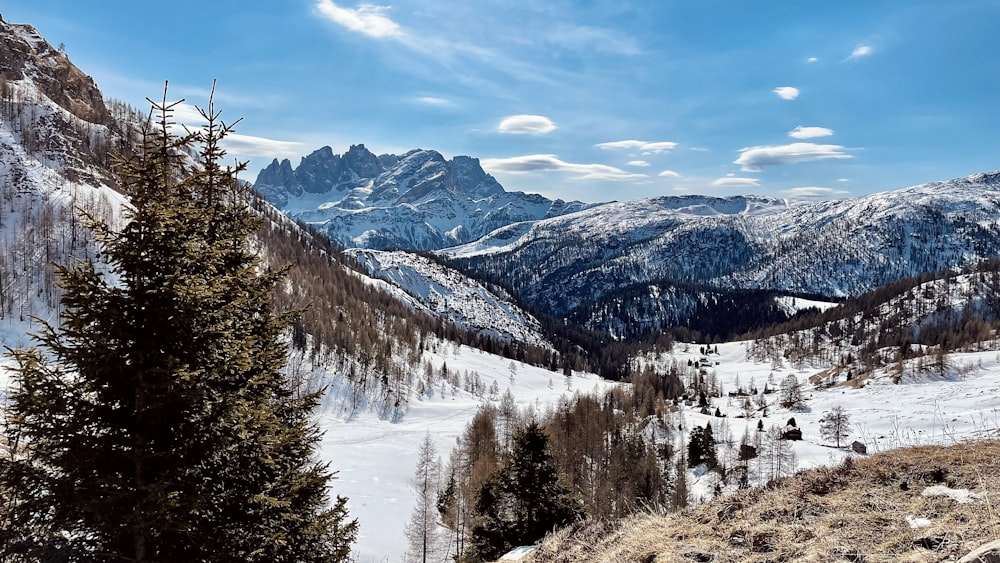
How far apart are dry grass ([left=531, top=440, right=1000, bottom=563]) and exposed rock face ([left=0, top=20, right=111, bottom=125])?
702ft

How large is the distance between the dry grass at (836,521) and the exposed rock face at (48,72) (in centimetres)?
21388

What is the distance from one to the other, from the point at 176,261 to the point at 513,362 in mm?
181646

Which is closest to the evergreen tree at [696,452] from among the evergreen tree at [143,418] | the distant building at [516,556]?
the distant building at [516,556]

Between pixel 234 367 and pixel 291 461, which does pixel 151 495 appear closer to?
pixel 234 367

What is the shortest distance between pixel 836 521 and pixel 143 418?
11.0 metres

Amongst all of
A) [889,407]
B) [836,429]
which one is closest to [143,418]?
[836,429]

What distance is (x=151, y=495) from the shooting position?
22.1 feet

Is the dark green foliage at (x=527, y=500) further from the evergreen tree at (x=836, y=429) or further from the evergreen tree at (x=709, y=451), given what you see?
the evergreen tree at (x=836, y=429)

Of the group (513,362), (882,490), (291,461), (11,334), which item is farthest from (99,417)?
(513,362)

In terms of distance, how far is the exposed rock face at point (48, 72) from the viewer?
516 ft

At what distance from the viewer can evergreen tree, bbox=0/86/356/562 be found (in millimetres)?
6969

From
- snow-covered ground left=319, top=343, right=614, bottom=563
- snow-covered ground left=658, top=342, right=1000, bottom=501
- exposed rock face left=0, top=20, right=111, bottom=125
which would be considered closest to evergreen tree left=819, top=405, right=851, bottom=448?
snow-covered ground left=658, top=342, right=1000, bottom=501

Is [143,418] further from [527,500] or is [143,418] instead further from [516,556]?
[527,500]

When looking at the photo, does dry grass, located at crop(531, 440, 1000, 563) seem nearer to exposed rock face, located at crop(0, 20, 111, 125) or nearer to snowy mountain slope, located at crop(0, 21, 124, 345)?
snowy mountain slope, located at crop(0, 21, 124, 345)
